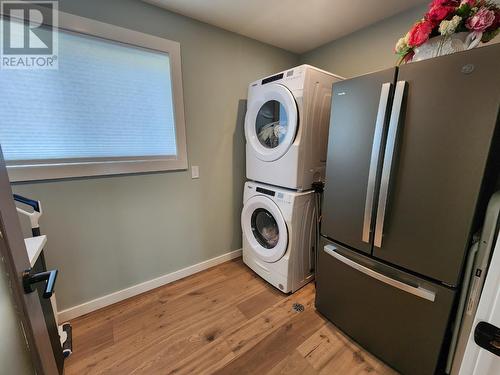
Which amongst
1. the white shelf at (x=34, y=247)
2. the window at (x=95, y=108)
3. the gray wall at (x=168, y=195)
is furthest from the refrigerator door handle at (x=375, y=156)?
the white shelf at (x=34, y=247)

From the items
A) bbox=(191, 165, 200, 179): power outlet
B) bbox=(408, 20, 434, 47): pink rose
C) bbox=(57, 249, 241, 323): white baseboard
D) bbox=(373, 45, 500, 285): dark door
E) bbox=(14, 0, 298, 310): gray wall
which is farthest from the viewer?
bbox=(191, 165, 200, 179): power outlet

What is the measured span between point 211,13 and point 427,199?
199 cm

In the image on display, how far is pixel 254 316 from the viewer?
1656mm

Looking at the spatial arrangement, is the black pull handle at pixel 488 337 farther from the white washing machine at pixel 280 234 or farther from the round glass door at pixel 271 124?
the round glass door at pixel 271 124

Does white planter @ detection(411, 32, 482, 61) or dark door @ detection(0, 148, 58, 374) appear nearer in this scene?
dark door @ detection(0, 148, 58, 374)

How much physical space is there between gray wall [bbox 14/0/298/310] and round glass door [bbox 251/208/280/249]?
0.30 metres

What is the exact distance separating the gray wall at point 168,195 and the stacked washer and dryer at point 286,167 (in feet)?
0.94

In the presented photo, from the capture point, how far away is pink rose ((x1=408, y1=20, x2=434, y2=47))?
107 cm

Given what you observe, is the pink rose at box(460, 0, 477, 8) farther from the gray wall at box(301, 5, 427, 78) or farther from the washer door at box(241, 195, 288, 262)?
the washer door at box(241, 195, 288, 262)

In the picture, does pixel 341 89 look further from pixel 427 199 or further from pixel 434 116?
pixel 427 199

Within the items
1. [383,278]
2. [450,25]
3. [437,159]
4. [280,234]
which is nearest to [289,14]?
[450,25]

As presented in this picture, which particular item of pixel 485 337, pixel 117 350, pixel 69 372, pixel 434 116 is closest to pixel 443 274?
pixel 485 337

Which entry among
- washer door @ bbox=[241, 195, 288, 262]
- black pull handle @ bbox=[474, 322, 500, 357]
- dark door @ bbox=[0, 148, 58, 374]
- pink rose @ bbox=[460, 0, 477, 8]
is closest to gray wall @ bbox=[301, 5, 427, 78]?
pink rose @ bbox=[460, 0, 477, 8]

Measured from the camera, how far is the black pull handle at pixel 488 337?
49 cm
